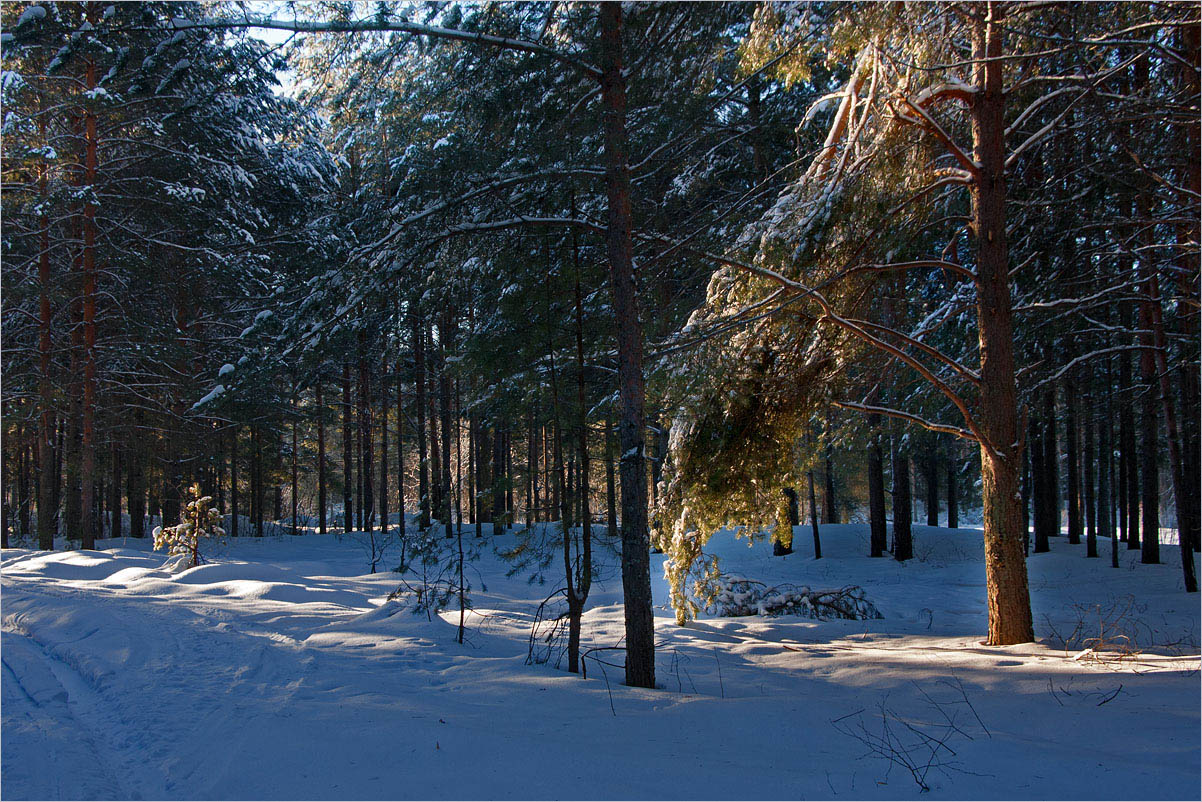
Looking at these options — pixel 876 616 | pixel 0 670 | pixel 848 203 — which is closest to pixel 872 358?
pixel 848 203

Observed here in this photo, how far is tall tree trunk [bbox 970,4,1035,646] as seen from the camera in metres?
7.54

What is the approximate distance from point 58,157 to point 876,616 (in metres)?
18.7

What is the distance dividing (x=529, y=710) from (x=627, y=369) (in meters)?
3.01

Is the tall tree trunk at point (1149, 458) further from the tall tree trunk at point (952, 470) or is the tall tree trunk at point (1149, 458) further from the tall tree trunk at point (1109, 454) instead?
the tall tree trunk at point (952, 470)

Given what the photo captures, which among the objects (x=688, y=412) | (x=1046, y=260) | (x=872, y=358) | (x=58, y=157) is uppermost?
(x=58, y=157)

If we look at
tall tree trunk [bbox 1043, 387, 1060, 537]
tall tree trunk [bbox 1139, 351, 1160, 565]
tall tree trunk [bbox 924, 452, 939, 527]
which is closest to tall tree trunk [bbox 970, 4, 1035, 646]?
tall tree trunk [bbox 1139, 351, 1160, 565]

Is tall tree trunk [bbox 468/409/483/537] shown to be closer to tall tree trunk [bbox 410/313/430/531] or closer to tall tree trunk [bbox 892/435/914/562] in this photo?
tall tree trunk [bbox 410/313/430/531]

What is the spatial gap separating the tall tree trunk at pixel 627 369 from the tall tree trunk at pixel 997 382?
404cm

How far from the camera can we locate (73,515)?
64.7 ft

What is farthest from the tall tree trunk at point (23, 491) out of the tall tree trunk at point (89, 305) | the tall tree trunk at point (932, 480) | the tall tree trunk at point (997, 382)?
the tall tree trunk at point (932, 480)

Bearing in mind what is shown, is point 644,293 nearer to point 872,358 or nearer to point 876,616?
point 872,358

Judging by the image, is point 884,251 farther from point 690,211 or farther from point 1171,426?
point 1171,426

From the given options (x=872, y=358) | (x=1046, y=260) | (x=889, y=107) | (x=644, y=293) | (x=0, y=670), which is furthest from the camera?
(x=1046, y=260)

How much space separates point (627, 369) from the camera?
6449 millimetres
